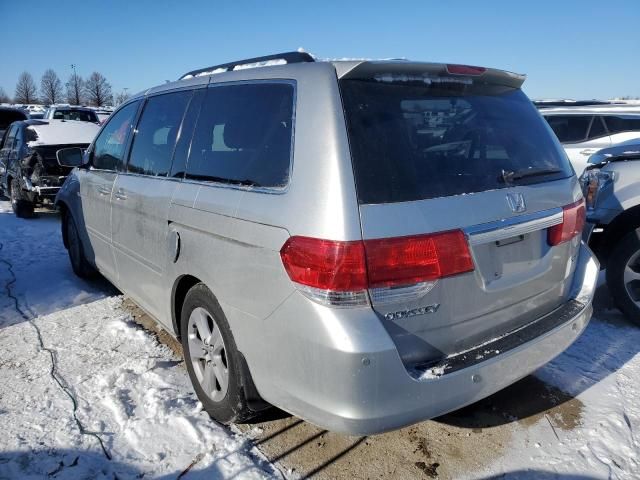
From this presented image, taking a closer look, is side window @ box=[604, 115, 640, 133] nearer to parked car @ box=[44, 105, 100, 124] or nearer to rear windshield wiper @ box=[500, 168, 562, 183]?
rear windshield wiper @ box=[500, 168, 562, 183]

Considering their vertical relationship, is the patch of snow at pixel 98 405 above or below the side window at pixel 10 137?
below

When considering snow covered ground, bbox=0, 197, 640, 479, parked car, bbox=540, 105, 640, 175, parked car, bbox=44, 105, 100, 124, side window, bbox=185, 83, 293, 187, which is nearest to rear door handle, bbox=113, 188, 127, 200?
side window, bbox=185, 83, 293, 187

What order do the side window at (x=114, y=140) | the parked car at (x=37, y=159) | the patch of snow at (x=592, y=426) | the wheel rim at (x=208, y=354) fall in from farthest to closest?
the parked car at (x=37, y=159), the side window at (x=114, y=140), the wheel rim at (x=208, y=354), the patch of snow at (x=592, y=426)

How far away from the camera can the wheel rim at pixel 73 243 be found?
504 centimetres

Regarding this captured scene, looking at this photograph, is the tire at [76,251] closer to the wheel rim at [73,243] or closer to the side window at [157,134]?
the wheel rim at [73,243]

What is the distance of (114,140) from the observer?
411 cm

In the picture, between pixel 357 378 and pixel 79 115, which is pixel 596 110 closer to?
pixel 357 378

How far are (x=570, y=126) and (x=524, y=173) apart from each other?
6.37m

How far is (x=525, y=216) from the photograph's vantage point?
90.3 inches

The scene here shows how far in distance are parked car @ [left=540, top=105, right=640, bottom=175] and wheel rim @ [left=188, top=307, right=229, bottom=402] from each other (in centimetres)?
643

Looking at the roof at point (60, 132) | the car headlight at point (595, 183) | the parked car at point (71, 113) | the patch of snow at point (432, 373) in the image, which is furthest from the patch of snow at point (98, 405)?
the parked car at point (71, 113)

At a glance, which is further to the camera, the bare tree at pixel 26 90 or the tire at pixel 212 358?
the bare tree at pixel 26 90

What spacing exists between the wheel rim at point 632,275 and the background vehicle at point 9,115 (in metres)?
12.6

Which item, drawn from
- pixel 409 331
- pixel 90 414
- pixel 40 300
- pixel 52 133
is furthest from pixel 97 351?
pixel 52 133
